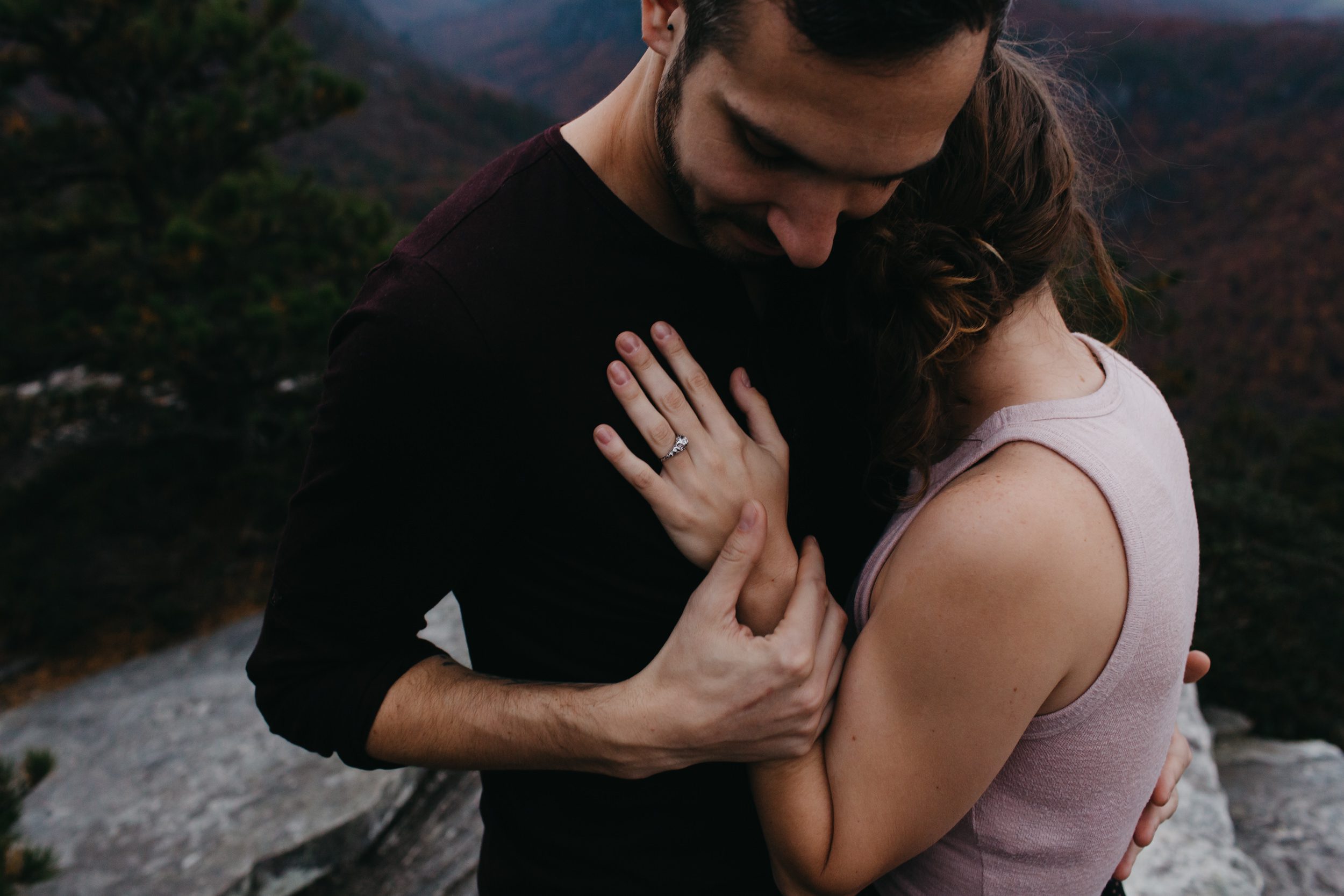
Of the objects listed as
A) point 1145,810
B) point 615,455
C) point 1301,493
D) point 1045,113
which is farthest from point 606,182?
point 1301,493

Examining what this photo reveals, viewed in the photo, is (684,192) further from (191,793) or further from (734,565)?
(191,793)

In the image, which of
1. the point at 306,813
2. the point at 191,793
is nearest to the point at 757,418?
the point at 306,813

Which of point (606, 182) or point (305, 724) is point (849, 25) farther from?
point (305, 724)

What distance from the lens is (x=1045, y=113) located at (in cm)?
122

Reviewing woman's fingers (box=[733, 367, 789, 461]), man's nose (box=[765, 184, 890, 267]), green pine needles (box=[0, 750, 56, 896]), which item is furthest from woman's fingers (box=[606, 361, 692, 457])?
green pine needles (box=[0, 750, 56, 896])

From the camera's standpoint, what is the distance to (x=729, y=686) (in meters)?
1.08

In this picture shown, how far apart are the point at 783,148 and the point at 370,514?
2.25ft

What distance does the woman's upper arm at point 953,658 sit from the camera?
94cm

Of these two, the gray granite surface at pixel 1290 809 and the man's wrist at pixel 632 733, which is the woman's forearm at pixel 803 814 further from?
the gray granite surface at pixel 1290 809

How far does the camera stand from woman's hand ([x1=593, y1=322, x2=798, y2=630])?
3.64 ft

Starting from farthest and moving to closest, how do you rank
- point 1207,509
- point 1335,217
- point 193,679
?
1. point 1335,217
2. point 1207,509
3. point 193,679

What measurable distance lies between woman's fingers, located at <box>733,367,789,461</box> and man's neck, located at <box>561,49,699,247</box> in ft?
0.69

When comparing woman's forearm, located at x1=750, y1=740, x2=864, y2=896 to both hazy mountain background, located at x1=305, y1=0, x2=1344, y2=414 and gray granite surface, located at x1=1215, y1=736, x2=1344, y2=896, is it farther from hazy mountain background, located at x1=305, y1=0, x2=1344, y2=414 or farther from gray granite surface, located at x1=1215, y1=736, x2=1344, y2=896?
hazy mountain background, located at x1=305, y1=0, x2=1344, y2=414

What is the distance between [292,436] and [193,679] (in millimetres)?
3231
